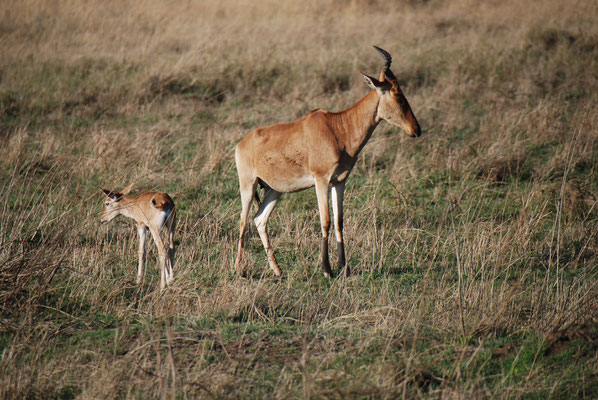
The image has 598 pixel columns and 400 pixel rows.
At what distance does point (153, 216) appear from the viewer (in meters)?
6.32

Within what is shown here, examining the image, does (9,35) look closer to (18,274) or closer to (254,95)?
(254,95)

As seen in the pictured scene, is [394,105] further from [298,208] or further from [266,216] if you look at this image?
[298,208]

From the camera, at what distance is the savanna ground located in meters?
4.57

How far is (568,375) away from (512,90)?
961 centimetres

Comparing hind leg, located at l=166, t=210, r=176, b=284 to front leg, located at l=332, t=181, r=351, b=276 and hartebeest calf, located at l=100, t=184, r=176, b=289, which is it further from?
front leg, located at l=332, t=181, r=351, b=276

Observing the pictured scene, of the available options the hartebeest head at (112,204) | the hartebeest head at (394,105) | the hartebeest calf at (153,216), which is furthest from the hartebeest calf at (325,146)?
the hartebeest head at (112,204)

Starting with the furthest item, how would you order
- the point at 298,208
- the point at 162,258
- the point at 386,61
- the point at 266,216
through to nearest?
the point at 298,208 → the point at 266,216 → the point at 386,61 → the point at 162,258

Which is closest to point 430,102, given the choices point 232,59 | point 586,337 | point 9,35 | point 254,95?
point 254,95

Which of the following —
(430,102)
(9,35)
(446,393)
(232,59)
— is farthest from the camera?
(9,35)

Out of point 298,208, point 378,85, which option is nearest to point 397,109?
point 378,85

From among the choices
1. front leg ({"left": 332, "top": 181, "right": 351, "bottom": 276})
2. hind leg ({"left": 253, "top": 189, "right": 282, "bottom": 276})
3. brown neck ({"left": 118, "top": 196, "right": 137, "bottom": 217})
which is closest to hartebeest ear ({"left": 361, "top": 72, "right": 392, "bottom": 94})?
front leg ({"left": 332, "top": 181, "right": 351, "bottom": 276})

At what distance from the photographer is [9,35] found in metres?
15.4

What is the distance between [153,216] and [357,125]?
2229 millimetres

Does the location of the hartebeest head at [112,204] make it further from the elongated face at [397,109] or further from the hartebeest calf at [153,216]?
the elongated face at [397,109]
